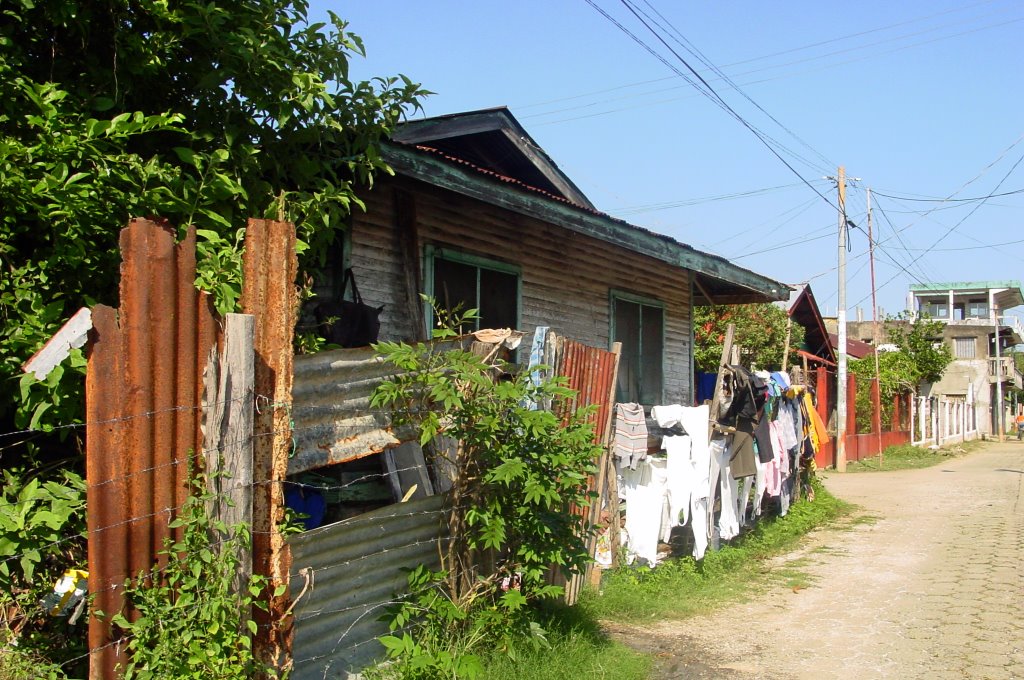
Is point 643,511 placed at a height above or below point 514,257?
below

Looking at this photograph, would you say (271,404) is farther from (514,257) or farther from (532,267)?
(532,267)

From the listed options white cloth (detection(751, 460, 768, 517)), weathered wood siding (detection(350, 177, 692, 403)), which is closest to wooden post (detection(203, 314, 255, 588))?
weathered wood siding (detection(350, 177, 692, 403))

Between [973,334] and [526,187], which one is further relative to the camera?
[973,334]

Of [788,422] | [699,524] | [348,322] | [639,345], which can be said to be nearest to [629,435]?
[699,524]

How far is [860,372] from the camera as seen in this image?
3056 cm

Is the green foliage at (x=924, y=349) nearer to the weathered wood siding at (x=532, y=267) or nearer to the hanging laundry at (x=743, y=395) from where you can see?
the weathered wood siding at (x=532, y=267)

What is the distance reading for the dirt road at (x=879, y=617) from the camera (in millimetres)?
5773

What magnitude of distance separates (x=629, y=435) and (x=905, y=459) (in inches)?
920

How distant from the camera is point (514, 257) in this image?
816cm

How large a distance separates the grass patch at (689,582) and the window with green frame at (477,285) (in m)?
2.45

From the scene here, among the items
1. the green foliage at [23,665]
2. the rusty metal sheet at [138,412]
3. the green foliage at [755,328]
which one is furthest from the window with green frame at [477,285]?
the green foliage at [755,328]

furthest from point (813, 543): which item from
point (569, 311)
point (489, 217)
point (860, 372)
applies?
point (860, 372)

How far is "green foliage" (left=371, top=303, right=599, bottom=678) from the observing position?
4.35m

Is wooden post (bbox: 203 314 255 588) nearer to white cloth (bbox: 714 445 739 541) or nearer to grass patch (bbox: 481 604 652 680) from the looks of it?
grass patch (bbox: 481 604 652 680)
